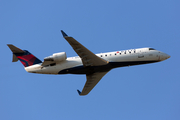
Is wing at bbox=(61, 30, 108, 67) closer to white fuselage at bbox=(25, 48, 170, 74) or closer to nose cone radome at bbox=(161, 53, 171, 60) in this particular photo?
white fuselage at bbox=(25, 48, 170, 74)

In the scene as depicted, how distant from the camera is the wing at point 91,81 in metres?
38.2

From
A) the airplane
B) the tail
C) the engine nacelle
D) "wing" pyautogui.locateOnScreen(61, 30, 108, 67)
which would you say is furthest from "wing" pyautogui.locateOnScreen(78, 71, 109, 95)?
the tail

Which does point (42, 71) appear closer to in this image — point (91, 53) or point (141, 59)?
point (91, 53)

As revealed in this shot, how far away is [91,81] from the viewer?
39.3 m

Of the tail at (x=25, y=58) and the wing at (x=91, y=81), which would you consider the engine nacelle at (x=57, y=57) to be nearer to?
the tail at (x=25, y=58)

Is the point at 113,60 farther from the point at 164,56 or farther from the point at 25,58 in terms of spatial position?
the point at 25,58

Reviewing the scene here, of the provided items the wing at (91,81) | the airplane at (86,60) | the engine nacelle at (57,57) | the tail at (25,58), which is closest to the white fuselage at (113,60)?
the airplane at (86,60)

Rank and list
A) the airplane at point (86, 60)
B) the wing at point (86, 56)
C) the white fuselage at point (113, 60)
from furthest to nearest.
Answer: the white fuselage at point (113, 60) < the airplane at point (86, 60) < the wing at point (86, 56)

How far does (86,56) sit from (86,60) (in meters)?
0.63

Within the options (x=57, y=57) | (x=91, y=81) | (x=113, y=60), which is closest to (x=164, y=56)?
(x=113, y=60)

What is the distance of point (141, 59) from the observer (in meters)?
35.8

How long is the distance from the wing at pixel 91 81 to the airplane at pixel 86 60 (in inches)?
57.4

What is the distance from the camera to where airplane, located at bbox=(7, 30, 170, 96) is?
34719mm

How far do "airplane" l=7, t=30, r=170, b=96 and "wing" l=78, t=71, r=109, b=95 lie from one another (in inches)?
57.4
